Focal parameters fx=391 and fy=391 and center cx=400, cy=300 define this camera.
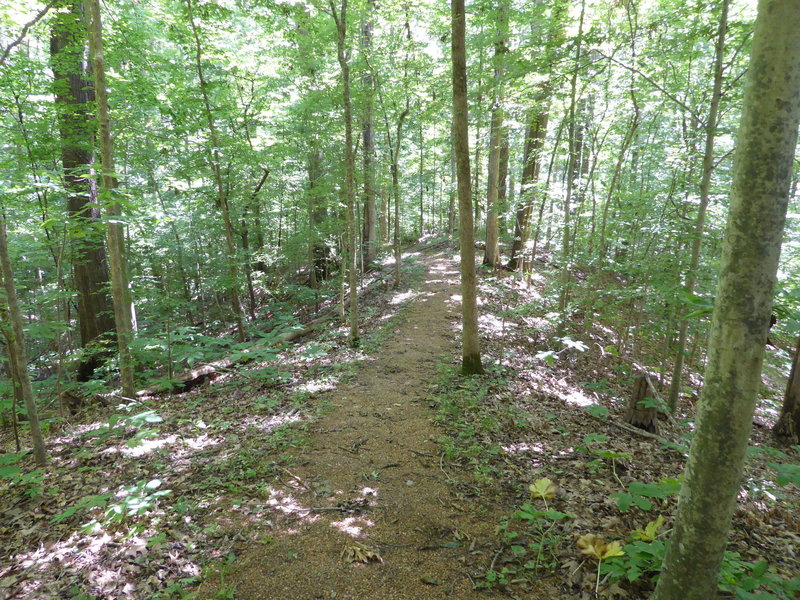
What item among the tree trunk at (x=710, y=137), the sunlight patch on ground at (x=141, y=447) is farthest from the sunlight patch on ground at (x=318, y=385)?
the tree trunk at (x=710, y=137)

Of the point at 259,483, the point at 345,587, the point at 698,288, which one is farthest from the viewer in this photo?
the point at 698,288

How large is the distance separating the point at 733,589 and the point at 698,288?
16.3 feet

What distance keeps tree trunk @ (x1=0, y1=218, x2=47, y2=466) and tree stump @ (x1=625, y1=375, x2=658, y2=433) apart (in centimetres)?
789

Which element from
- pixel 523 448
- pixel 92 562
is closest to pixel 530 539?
pixel 523 448

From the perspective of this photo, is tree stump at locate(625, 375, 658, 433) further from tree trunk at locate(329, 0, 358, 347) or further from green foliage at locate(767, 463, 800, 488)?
tree trunk at locate(329, 0, 358, 347)

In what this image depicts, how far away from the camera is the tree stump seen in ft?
19.2

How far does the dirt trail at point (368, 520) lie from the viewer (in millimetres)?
2945

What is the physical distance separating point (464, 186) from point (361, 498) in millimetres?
4853

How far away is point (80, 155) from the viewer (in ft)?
27.2

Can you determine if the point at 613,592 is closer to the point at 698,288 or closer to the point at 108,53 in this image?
the point at 698,288

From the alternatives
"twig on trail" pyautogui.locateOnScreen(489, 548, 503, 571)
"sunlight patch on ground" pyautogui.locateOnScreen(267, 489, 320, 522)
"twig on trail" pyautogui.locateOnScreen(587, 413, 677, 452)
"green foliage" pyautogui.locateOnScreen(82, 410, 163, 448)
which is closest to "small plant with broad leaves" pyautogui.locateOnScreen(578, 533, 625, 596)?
"twig on trail" pyautogui.locateOnScreen(489, 548, 503, 571)

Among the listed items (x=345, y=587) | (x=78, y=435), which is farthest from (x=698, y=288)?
(x=78, y=435)

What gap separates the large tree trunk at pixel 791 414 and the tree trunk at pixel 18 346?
11097 mm

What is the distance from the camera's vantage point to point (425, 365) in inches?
309
